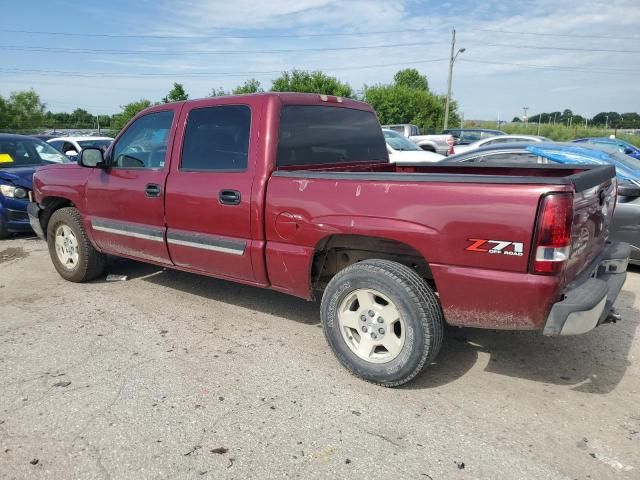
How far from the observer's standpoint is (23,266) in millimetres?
6242

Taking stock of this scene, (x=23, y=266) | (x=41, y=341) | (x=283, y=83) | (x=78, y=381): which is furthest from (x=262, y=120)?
(x=283, y=83)

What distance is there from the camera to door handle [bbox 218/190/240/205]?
371 cm

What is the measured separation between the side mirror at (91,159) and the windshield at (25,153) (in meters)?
4.53

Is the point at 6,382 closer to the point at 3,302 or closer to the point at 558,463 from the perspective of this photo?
the point at 3,302

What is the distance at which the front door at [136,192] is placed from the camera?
4355 millimetres

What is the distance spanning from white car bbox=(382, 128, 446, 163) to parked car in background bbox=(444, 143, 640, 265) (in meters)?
3.71

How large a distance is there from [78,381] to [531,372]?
10.0 ft

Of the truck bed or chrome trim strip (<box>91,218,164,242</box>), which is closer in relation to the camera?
the truck bed

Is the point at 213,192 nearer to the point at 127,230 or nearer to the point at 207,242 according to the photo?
the point at 207,242

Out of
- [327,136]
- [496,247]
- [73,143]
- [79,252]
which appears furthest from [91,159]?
[73,143]

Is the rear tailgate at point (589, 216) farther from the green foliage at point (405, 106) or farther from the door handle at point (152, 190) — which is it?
the green foliage at point (405, 106)

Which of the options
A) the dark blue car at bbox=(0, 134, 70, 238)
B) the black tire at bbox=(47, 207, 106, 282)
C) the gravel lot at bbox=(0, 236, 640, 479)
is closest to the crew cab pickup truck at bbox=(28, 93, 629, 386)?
the black tire at bbox=(47, 207, 106, 282)

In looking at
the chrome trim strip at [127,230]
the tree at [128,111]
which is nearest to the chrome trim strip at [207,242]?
the chrome trim strip at [127,230]

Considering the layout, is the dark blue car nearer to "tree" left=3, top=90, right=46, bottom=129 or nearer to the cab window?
the cab window
